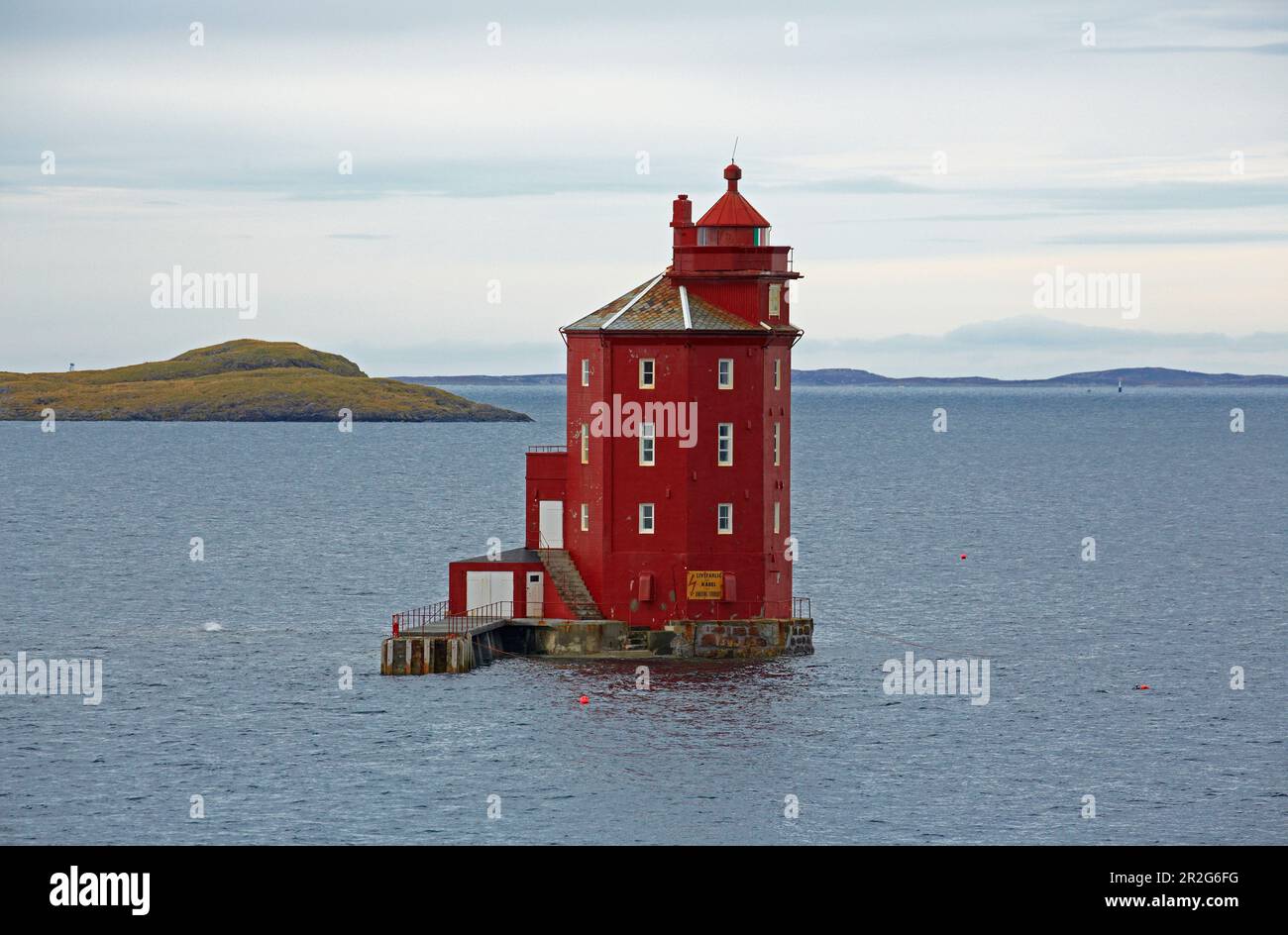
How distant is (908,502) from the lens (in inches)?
6757

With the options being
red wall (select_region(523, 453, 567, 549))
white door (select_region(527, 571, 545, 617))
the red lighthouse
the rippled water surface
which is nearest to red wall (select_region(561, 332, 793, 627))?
the red lighthouse

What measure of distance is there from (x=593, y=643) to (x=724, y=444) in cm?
832

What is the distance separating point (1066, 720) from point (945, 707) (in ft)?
14.7

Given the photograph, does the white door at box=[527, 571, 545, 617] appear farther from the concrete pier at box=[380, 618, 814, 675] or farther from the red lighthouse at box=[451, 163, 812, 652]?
the concrete pier at box=[380, 618, 814, 675]

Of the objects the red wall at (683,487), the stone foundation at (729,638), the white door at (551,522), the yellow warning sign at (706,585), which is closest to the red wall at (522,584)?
the red wall at (683,487)

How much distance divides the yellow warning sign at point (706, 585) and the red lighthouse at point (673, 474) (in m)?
0.03

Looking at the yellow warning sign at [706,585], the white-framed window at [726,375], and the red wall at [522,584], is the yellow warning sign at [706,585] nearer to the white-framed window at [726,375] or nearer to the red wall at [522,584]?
the red wall at [522,584]

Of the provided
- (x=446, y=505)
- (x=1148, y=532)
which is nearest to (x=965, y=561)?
(x=1148, y=532)

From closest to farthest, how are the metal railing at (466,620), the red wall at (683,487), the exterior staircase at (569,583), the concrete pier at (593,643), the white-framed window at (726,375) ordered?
the concrete pier at (593,643) < the red wall at (683,487) < the white-framed window at (726,375) < the metal railing at (466,620) < the exterior staircase at (569,583)

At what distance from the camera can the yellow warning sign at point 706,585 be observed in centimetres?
6962

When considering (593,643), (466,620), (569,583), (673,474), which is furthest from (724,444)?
(466,620)

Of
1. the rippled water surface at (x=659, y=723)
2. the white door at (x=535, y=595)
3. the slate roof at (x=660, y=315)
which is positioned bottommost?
the rippled water surface at (x=659, y=723)

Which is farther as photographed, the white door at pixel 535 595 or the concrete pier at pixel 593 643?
the white door at pixel 535 595

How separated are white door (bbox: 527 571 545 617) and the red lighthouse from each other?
5 centimetres
